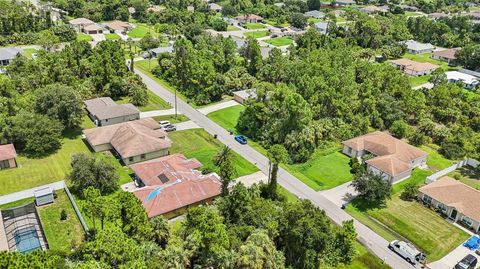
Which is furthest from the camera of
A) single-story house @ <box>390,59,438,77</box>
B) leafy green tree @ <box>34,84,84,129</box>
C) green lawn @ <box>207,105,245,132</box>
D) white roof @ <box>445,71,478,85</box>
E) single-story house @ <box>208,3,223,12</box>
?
single-story house @ <box>208,3,223,12</box>

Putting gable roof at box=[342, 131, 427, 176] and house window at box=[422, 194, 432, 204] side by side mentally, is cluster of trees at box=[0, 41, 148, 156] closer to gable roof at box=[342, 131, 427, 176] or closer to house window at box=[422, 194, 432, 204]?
gable roof at box=[342, 131, 427, 176]

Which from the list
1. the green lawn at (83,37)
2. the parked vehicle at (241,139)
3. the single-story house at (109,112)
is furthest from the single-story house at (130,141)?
the green lawn at (83,37)

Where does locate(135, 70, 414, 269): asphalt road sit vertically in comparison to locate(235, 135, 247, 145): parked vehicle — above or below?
below

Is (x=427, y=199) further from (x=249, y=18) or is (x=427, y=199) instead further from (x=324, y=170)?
(x=249, y=18)

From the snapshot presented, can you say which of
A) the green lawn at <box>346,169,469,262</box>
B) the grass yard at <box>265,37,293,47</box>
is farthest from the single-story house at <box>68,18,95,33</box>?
the green lawn at <box>346,169,469,262</box>

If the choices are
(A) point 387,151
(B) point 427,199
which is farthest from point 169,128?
(B) point 427,199

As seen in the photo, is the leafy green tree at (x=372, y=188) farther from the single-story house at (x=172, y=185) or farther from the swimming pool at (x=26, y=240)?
the swimming pool at (x=26, y=240)

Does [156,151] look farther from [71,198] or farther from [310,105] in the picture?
[310,105]
